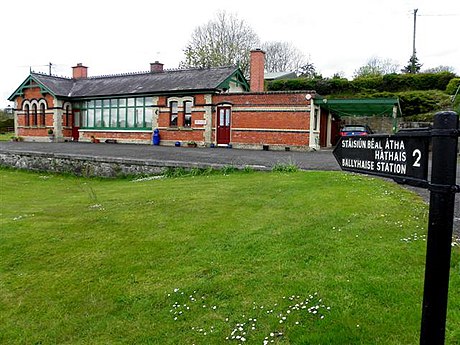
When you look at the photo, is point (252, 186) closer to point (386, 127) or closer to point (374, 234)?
point (374, 234)

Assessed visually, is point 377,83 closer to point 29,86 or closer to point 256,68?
point 256,68

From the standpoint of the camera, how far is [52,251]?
6.10 meters

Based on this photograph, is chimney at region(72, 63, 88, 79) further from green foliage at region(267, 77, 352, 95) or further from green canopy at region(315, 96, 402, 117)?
green canopy at region(315, 96, 402, 117)

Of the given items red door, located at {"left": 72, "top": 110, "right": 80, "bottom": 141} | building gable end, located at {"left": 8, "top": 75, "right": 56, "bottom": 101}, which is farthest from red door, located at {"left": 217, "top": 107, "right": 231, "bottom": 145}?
building gable end, located at {"left": 8, "top": 75, "right": 56, "bottom": 101}

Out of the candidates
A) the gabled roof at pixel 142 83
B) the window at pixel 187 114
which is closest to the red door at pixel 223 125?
the gabled roof at pixel 142 83

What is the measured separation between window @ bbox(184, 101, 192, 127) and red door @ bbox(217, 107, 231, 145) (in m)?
2.07

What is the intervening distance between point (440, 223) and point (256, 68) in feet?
90.2

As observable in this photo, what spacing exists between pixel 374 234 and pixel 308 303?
2.02 metres

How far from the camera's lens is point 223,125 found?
25.2m

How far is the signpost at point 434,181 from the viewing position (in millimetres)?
1917

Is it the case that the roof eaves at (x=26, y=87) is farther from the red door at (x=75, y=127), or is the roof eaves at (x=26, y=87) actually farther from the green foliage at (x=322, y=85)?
the green foliage at (x=322, y=85)

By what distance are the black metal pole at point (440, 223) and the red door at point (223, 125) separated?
23.1 meters

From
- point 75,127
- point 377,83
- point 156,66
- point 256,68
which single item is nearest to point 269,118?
point 256,68

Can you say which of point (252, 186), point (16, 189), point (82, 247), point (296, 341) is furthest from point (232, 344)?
point (16, 189)
